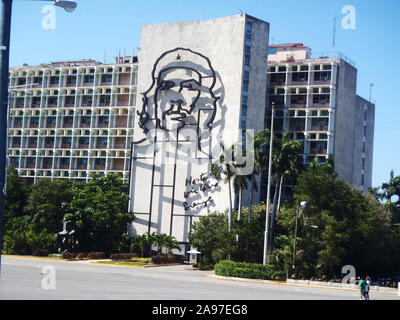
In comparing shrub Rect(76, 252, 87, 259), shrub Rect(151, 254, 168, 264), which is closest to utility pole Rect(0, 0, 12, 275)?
shrub Rect(151, 254, 168, 264)

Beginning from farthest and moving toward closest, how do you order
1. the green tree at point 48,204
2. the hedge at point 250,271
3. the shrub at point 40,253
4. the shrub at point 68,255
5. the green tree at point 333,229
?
the green tree at point 48,204, the shrub at point 40,253, the shrub at point 68,255, the green tree at point 333,229, the hedge at point 250,271

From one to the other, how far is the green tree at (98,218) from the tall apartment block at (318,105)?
29.4 meters

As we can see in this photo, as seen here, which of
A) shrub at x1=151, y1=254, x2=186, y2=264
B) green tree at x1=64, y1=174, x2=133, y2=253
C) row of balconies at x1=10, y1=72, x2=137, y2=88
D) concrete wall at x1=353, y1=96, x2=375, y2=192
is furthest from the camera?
row of balconies at x1=10, y1=72, x2=137, y2=88

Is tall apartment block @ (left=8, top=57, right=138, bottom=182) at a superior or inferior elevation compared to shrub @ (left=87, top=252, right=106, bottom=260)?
superior

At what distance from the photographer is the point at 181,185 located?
86562mm

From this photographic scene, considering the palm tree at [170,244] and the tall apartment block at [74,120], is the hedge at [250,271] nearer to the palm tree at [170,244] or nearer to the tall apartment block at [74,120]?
the palm tree at [170,244]

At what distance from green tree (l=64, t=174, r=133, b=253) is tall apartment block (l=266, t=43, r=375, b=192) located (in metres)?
29.4

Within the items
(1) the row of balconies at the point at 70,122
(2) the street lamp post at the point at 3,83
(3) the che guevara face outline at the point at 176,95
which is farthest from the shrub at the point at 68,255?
(2) the street lamp post at the point at 3,83

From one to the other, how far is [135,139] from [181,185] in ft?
36.8

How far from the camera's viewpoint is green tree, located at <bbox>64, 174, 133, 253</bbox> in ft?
262

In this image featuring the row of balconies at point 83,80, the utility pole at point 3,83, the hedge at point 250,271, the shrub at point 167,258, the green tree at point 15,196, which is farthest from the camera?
the row of balconies at point 83,80

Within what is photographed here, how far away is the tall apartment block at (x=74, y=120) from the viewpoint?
372 ft

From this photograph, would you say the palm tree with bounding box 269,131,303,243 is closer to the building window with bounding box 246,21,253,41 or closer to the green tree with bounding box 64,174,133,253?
the green tree with bounding box 64,174,133,253

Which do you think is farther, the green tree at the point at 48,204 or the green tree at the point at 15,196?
the green tree at the point at 15,196
